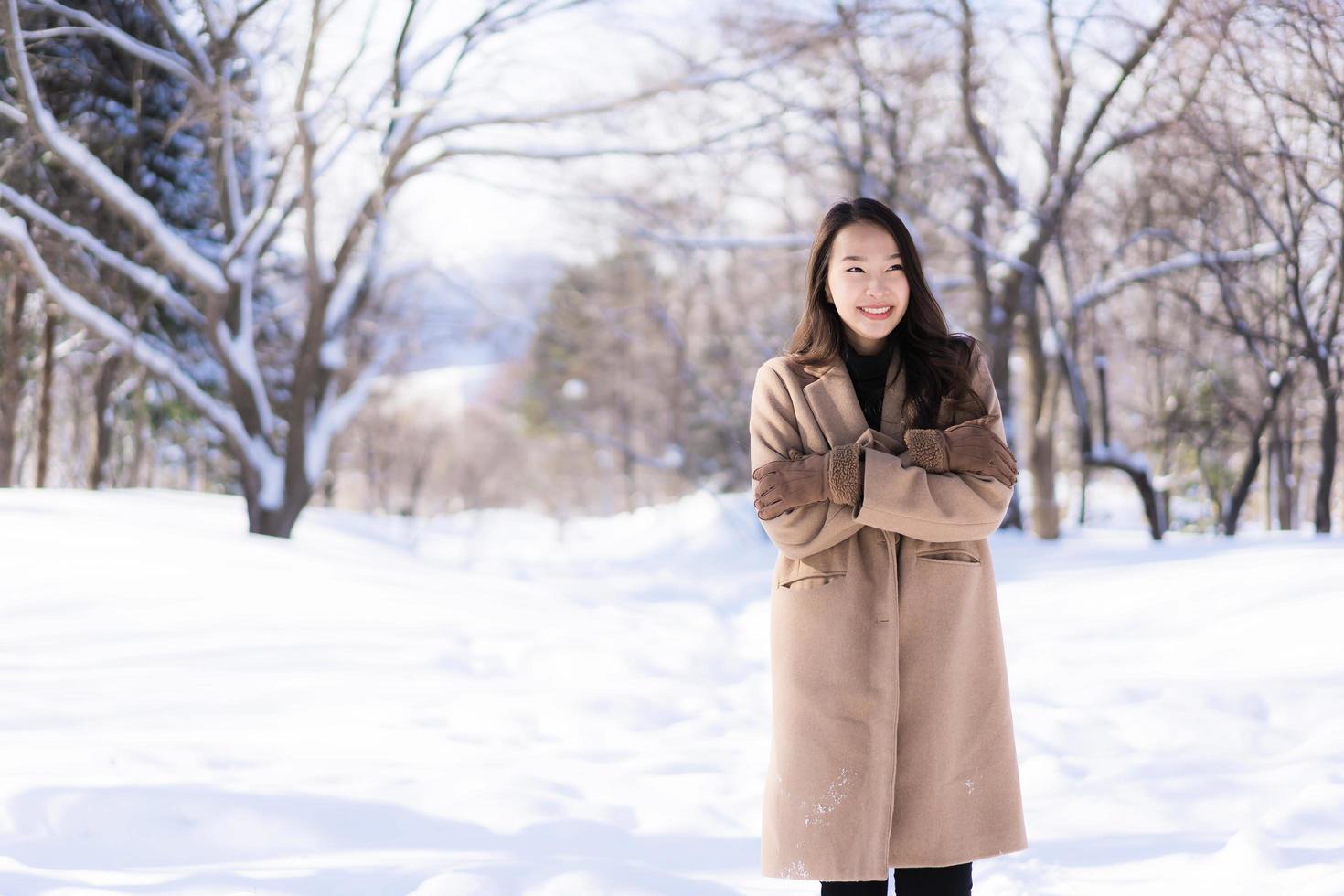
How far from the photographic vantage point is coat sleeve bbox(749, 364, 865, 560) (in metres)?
2.12

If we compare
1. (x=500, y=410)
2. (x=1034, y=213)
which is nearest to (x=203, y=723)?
(x=1034, y=213)

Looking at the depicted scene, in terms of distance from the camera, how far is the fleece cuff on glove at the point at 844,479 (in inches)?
82.1

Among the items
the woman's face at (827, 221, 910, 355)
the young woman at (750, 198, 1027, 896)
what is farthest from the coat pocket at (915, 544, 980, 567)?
the woman's face at (827, 221, 910, 355)

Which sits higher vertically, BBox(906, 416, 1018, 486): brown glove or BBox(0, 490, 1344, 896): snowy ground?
BBox(906, 416, 1018, 486): brown glove

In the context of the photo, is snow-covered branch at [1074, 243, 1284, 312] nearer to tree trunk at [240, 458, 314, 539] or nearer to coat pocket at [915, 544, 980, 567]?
tree trunk at [240, 458, 314, 539]

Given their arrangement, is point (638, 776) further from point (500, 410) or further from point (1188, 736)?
point (500, 410)

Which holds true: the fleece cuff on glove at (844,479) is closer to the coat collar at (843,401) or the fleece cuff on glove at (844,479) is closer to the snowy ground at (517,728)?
the coat collar at (843,401)

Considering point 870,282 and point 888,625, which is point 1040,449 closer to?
point 870,282

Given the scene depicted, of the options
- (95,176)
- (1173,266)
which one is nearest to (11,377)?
(95,176)

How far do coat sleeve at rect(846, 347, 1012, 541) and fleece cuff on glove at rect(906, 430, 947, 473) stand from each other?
13 mm

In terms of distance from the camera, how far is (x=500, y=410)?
41688mm

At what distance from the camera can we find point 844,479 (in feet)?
6.87

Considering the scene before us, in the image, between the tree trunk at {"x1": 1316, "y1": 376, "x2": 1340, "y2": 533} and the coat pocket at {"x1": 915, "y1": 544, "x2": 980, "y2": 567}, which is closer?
the coat pocket at {"x1": 915, "y1": 544, "x2": 980, "y2": 567}

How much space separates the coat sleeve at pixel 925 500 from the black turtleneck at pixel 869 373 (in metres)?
0.18
